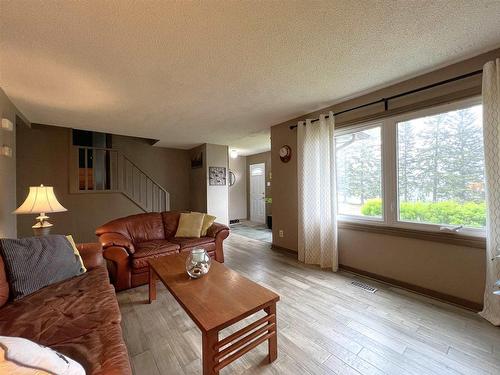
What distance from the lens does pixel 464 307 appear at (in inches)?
82.0

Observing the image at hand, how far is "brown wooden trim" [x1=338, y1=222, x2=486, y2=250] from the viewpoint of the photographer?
204cm

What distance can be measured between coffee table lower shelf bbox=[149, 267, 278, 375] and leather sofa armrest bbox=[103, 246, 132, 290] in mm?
1660

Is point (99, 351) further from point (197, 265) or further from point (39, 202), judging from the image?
point (39, 202)

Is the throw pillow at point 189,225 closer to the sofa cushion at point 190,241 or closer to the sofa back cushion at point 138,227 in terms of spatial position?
the sofa cushion at point 190,241

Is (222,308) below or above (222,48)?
below

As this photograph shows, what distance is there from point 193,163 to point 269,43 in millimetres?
5041

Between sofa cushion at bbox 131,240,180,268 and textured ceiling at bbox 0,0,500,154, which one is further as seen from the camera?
sofa cushion at bbox 131,240,180,268

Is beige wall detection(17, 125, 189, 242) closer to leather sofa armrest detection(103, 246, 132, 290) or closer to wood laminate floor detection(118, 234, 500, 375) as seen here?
leather sofa armrest detection(103, 246, 132, 290)

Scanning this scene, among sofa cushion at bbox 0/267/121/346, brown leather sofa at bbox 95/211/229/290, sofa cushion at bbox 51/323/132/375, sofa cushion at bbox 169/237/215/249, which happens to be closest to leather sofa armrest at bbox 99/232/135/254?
brown leather sofa at bbox 95/211/229/290

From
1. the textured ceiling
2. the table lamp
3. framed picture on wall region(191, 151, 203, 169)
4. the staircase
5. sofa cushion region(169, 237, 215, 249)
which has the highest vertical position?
the textured ceiling

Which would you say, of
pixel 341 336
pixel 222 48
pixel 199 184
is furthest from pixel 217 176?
pixel 341 336

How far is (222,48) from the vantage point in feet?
5.97

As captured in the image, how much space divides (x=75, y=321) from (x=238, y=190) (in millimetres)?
6371

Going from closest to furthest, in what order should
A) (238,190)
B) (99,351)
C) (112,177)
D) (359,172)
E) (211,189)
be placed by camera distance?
1. (99,351)
2. (359,172)
3. (112,177)
4. (211,189)
5. (238,190)
